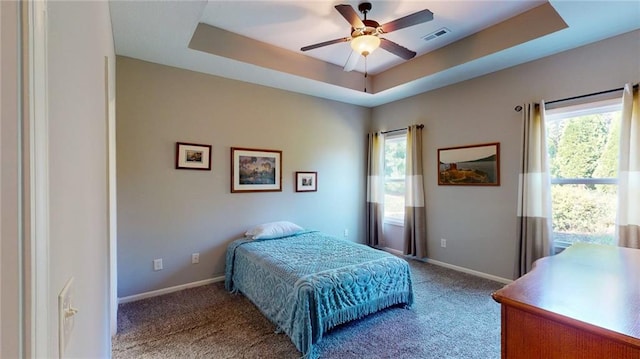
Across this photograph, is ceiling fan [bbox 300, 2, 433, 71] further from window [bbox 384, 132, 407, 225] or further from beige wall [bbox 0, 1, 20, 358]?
window [bbox 384, 132, 407, 225]

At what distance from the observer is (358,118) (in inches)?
200

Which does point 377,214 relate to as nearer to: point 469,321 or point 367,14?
point 469,321

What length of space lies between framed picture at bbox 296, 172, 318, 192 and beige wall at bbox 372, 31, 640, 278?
1.67m

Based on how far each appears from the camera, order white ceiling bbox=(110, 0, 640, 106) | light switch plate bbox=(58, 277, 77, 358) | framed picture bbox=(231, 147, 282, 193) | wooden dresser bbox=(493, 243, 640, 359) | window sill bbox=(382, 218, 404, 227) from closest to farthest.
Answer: light switch plate bbox=(58, 277, 77, 358)
wooden dresser bbox=(493, 243, 640, 359)
white ceiling bbox=(110, 0, 640, 106)
framed picture bbox=(231, 147, 282, 193)
window sill bbox=(382, 218, 404, 227)

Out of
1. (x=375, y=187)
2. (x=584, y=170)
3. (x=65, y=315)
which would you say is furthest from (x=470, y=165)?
(x=65, y=315)

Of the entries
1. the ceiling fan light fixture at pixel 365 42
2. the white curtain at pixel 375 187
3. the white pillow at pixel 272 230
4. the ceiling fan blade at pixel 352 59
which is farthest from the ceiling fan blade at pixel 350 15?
the white curtain at pixel 375 187

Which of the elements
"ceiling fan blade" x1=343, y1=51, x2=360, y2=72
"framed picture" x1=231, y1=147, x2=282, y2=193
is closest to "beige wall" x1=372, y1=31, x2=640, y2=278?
"ceiling fan blade" x1=343, y1=51, x2=360, y2=72

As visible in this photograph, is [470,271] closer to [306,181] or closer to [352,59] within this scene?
[306,181]

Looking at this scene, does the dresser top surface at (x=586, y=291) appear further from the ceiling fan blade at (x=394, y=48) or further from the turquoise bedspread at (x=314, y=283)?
the ceiling fan blade at (x=394, y=48)

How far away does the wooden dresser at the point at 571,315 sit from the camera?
36.1 inches

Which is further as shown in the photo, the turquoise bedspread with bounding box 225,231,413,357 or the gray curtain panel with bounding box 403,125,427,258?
the gray curtain panel with bounding box 403,125,427,258

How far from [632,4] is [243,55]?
3.42 m

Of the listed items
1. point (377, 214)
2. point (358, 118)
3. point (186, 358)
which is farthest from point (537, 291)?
point (358, 118)

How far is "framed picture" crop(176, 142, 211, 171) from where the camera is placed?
3.37 metres
